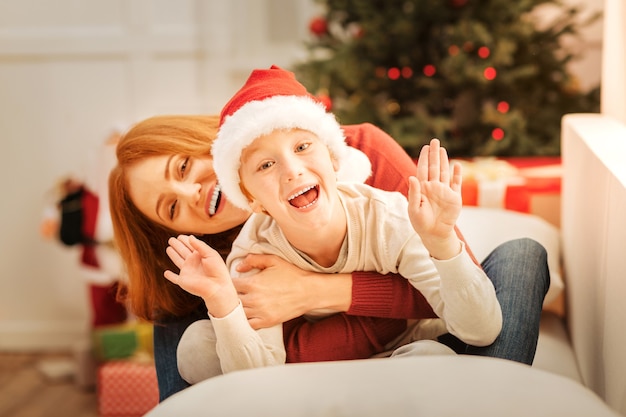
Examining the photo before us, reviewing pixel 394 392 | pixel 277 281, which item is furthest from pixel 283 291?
pixel 394 392

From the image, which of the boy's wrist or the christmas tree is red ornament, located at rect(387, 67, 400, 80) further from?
the boy's wrist

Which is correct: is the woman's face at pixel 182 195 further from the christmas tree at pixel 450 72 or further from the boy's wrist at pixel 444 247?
the christmas tree at pixel 450 72

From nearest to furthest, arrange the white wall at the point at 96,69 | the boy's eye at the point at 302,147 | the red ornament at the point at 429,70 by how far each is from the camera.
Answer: the boy's eye at the point at 302,147, the red ornament at the point at 429,70, the white wall at the point at 96,69

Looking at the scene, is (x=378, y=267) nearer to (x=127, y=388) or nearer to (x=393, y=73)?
(x=393, y=73)

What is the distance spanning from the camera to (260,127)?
4.06ft

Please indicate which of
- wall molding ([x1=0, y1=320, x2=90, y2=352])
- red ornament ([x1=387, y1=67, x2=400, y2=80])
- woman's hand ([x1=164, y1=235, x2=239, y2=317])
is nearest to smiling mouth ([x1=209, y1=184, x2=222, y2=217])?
woman's hand ([x1=164, y1=235, x2=239, y2=317])

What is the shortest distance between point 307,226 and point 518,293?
0.44 meters

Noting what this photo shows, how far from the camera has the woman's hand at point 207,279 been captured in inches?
47.4

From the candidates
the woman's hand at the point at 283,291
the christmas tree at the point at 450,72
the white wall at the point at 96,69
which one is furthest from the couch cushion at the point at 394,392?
the white wall at the point at 96,69

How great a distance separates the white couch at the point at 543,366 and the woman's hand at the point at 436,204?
22 cm

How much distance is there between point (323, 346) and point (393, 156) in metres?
0.42

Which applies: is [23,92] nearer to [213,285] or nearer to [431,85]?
[431,85]

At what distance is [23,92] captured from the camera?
3504 millimetres

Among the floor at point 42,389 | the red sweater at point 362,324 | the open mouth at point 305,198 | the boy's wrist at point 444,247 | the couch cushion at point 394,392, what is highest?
the open mouth at point 305,198
